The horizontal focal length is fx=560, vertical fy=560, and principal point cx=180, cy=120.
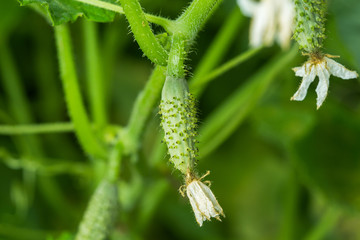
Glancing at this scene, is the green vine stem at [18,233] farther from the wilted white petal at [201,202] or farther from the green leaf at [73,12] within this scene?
the wilted white petal at [201,202]

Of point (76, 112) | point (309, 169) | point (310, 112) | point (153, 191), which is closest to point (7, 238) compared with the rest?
point (153, 191)

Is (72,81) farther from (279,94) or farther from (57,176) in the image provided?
(279,94)

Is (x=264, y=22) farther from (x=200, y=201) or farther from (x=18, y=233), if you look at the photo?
(x=18, y=233)

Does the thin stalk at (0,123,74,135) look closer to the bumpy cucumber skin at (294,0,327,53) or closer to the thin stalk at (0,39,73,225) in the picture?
the thin stalk at (0,39,73,225)

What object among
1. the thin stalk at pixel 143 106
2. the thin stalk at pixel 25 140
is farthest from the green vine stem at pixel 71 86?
the thin stalk at pixel 25 140

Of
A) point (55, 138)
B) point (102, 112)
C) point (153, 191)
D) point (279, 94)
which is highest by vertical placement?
point (55, 138)

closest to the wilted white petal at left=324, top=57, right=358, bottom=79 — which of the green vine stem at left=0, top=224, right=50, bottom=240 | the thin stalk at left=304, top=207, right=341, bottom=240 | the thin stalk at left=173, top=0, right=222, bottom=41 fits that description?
the thin stalk at left=173, top=0, right=222, bottom=41

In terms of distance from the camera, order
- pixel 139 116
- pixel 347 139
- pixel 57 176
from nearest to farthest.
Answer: pixel 139 116 < pixel 347 139 < pixel 57 176
